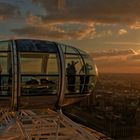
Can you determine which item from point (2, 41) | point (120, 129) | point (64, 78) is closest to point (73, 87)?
point (64, 78)

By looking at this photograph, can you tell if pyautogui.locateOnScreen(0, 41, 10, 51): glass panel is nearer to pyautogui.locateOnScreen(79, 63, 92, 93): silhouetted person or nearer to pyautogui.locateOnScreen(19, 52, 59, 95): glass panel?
pyautogui.locateOnScreen(19, 52, 59, 95): glass panel

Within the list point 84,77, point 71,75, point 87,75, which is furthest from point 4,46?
point 87,75

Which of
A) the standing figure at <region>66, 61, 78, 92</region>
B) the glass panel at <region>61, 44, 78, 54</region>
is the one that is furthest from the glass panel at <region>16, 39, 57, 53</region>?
the standing figure at <region>66, 61, 78, 92</region>

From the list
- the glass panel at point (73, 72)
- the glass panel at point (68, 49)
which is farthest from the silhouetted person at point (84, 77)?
the glass panel at point (68, 49)

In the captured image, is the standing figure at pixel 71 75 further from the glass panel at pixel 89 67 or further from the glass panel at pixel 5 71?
the glass panel at pixel 5 71

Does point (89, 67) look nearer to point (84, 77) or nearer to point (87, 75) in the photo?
point (87, 75)

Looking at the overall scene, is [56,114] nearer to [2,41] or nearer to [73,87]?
[73,87]
